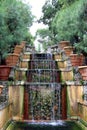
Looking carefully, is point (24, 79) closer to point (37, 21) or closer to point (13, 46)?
point (13, 46)

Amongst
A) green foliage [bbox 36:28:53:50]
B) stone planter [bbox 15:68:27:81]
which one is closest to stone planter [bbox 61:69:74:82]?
stone planter [bbox 15:68:27:81]

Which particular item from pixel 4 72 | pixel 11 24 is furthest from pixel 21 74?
pixel 11 24

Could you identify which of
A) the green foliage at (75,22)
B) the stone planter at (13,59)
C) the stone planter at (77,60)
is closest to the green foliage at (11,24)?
the stone planter at (13,59)

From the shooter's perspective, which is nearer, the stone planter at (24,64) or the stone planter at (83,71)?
the stone planter at (83,71)

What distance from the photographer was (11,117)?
409 inches

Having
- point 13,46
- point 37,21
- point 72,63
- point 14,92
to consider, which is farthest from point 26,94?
point 37,21

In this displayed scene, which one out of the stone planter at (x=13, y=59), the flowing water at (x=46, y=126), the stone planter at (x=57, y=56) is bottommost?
the flowing water at (x=46, y=126)

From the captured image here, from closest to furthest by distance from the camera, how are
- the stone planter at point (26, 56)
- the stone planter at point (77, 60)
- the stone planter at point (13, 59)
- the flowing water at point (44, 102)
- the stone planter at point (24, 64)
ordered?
the flowing water at point (44, 102) < the stone planter at point (77, 60) < the stone planter at point (13, 59) < the stone planter at point (24, 64) < the stone planter at point (26, 56)

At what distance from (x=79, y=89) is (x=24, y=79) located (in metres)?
2.46

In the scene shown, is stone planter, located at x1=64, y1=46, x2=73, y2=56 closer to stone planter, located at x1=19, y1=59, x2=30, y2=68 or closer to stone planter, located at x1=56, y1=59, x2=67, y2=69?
stone planter, located at x1=56, y1=59, x2=67, y2=69

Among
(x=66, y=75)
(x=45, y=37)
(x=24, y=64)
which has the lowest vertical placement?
(x=66, y=75)

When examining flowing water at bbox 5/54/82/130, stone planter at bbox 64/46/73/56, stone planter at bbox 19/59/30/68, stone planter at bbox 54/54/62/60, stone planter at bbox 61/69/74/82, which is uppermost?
stone planter at bbox 64/46/73/56

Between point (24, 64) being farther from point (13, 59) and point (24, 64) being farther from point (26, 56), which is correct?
point (26, 56)

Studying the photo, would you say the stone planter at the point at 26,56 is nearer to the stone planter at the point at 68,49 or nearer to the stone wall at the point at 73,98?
the stone planter at the point at 68,49
